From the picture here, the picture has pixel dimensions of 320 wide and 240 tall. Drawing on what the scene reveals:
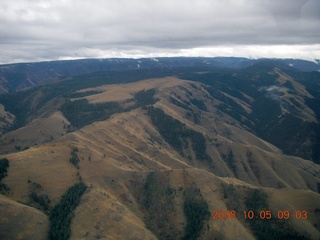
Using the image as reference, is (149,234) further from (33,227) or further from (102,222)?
(33,227)

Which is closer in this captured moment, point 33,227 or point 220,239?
point 33,227

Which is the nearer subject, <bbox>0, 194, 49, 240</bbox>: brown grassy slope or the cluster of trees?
<bbox>0, 194, 49, 240</bbox>: brown grassy slope

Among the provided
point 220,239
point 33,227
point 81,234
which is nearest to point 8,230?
point 33,227

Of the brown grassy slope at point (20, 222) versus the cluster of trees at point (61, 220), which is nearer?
the brown grassy slope at point (20, 222)

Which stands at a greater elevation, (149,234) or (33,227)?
(33,227)

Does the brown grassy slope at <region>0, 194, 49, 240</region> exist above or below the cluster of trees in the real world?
above

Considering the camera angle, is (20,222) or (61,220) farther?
(61,220)

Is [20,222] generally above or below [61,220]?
above

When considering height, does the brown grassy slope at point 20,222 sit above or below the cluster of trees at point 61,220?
above
